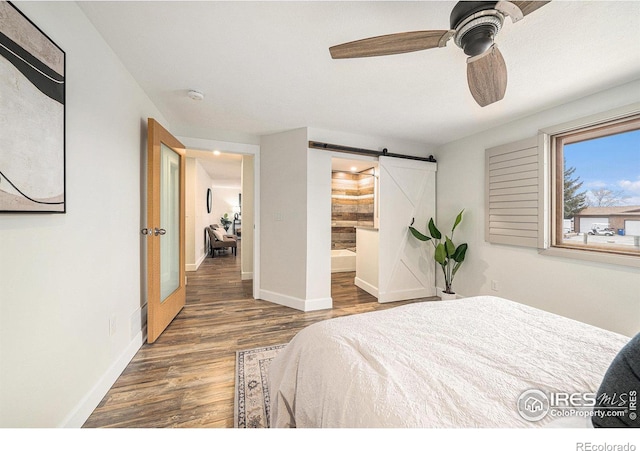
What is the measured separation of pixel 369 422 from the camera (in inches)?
26.2

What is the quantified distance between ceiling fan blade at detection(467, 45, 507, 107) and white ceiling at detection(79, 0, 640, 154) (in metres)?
0.36

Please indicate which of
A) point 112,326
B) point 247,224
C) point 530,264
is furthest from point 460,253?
point 112,326

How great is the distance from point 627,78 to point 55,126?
3771 millimetres

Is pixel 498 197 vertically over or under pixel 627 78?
under

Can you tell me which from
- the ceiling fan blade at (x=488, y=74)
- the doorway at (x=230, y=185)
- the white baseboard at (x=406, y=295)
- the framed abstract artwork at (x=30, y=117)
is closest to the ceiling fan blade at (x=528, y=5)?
the ceiling fan blade at (x=488, y=74)

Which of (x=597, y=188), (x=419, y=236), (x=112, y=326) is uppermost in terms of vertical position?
(x=597, y=188)

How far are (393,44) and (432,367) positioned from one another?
1.39 meters

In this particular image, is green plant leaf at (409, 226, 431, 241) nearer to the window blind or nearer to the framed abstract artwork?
the window blind

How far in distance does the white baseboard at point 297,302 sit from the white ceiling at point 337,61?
219cm

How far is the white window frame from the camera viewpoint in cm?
Answer: 195

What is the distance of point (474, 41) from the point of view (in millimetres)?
1083

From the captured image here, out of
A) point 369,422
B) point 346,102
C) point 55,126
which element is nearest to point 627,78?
point 346,102

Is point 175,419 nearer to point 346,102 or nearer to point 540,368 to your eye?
point 540,368

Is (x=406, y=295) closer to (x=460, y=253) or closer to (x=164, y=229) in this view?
(x=460, y=253)
